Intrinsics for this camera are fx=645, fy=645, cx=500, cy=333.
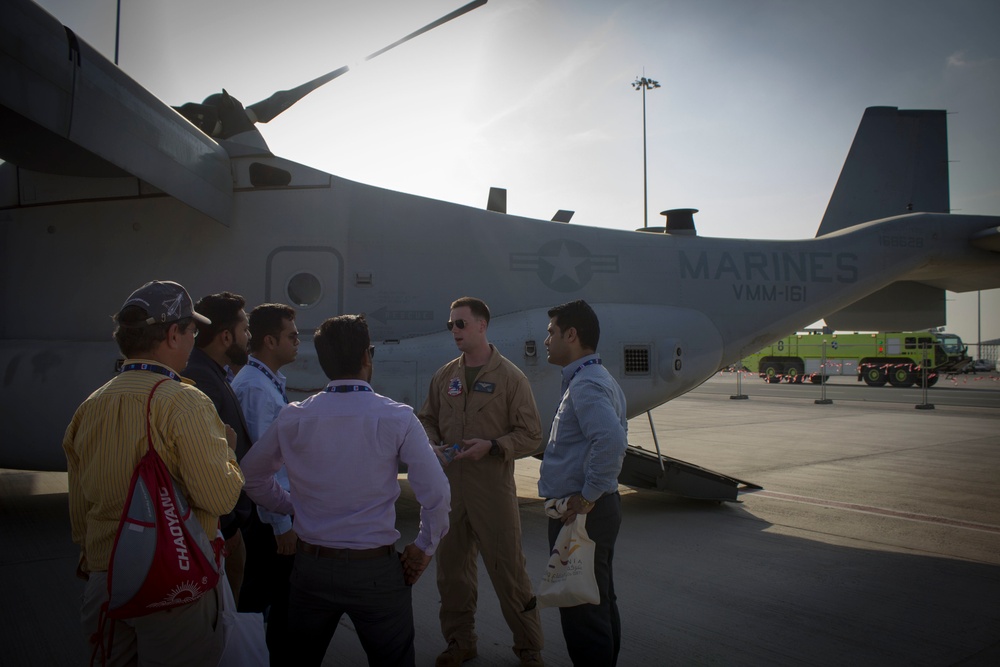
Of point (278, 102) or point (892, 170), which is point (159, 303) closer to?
point (278, 102)

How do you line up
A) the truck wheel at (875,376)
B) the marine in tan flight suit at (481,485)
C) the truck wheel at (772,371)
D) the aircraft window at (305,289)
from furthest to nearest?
the truck wheel at (772,371), the truck wheel at (875,376), the aircraft window at (305,289), the marine in tan flight suit at (481,485)

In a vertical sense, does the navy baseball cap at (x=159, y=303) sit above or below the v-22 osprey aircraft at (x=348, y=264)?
below

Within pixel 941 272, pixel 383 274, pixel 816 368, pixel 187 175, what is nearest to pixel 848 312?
pixel 941 272

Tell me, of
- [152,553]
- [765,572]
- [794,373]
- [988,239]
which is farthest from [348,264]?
[794,373]

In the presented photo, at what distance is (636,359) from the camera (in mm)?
6184

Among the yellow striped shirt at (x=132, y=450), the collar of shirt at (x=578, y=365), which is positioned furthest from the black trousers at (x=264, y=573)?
the collar of shirt at (x=578, y=365)

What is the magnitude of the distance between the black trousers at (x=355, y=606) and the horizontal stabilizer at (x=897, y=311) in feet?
24.6

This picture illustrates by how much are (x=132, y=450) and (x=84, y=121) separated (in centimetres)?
345

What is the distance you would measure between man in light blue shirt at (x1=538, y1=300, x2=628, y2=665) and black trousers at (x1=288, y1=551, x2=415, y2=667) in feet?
2.58

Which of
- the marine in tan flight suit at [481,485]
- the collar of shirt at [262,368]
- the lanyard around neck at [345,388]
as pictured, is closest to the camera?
the lanyard around neck at [345,388]

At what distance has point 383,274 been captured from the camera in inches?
242

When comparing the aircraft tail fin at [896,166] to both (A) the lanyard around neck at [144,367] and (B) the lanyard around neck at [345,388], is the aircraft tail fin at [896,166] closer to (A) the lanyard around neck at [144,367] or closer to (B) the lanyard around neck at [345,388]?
(B) the lanyard around neck at [345,388]

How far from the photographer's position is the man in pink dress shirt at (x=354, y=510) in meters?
2.20

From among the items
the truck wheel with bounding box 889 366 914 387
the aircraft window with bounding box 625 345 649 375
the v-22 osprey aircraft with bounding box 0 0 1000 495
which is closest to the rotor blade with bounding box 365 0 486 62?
the v-22 osprey aircraft with bounding box 0 0 1000 495
